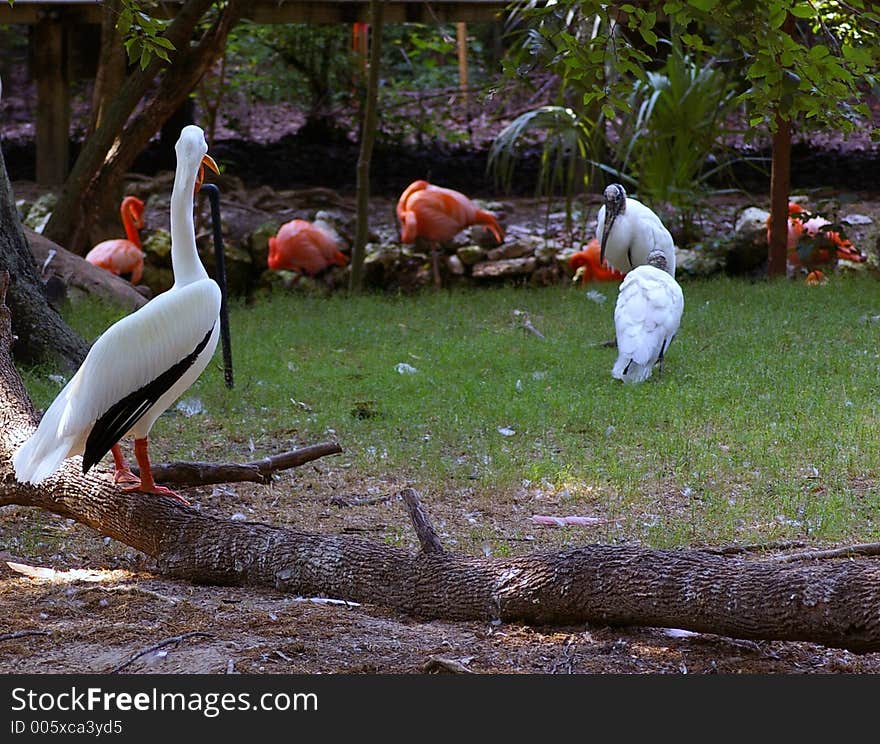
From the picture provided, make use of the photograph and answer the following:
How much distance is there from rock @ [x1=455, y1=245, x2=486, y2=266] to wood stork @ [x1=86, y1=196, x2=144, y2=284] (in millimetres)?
2887

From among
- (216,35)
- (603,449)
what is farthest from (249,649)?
(216,35)

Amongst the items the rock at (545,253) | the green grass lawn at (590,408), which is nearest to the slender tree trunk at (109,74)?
the green grass lawn at (590,408)

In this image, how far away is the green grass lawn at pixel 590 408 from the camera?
5.35 meters

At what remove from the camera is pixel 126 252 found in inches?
409

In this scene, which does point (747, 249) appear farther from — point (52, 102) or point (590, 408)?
point (52, 102)

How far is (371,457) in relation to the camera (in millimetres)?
6008

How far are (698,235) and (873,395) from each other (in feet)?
15.5

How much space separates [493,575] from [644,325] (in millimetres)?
3754

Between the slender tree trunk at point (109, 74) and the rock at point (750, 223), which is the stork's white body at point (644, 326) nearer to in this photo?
the rock at point (750, 223)

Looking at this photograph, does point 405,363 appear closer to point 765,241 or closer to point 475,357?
point 475,357

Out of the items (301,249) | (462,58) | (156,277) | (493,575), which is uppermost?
(462,58)

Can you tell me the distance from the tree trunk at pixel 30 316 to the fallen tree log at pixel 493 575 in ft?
7.89

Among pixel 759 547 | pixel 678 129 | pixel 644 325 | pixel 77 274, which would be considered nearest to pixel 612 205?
pixel 644 325

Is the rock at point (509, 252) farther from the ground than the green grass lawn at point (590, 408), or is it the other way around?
the rock at point (509, 252)
